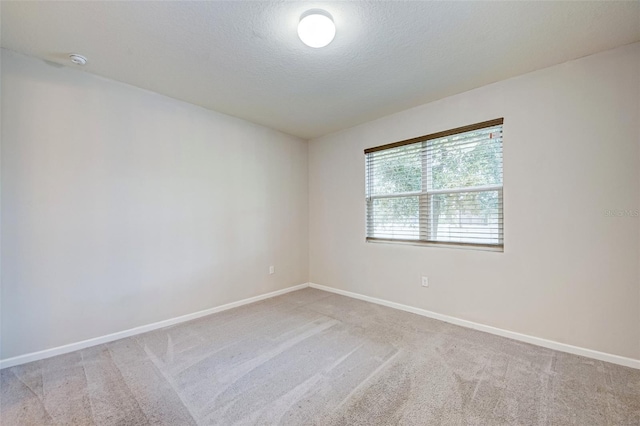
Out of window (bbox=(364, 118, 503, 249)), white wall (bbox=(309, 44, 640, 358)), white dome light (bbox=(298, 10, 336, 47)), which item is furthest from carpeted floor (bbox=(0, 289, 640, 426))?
white dome light (bbox=(298, 10, 336, 47))

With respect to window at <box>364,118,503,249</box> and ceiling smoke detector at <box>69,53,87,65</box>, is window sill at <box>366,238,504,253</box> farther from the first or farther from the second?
ceiling smoke detector at <box>69,53,87,65</box>

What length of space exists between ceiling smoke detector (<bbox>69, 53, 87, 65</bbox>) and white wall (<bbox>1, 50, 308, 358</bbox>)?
197 millimetres

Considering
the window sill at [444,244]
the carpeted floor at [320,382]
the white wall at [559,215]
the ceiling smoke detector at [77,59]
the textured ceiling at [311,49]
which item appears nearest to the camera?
the carpeted floor at [320,382]

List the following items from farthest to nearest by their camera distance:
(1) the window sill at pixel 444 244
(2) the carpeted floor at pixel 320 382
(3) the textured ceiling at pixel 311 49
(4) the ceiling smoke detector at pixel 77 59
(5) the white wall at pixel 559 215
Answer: (1) the window sill at pixel 444 244
(4) the ceiling smoke detector at pixel 77 59
(5) the white wall at pixel 559 215
(3) the textured ceiling at pixel 311 49
(2) the carpeted floor at pixel 320 382

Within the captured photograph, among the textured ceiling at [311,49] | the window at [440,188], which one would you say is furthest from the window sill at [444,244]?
the textured ceiling at [311,49]

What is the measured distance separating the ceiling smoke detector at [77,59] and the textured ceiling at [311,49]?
6cm

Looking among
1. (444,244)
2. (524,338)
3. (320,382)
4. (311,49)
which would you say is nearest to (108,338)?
(320,382)

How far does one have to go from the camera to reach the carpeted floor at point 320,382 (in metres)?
1.56

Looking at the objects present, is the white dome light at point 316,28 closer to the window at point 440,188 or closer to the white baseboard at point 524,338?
the window at point 440,188

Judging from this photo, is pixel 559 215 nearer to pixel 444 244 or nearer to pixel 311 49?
pixel 444 244

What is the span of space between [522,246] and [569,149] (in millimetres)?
900

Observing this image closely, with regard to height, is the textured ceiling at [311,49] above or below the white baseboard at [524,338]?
above

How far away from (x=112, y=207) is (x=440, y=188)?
3.38m

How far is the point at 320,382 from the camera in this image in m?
1.88
